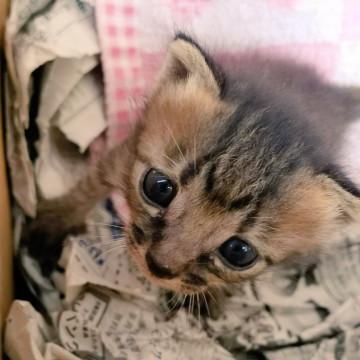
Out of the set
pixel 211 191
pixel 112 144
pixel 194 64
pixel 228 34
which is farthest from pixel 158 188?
pixel 228 34

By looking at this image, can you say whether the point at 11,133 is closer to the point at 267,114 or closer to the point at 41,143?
the point at 41,143

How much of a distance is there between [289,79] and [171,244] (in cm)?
46

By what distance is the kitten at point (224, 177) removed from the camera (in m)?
1.09

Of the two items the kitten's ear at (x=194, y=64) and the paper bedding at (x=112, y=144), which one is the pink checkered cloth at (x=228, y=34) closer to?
the paper bedding at (x=112, y=144)

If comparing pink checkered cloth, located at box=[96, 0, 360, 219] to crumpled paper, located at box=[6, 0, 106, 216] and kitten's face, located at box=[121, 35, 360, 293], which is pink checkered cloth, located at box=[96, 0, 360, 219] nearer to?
crumpled paper, located at box=[6, 0, 106, 216]

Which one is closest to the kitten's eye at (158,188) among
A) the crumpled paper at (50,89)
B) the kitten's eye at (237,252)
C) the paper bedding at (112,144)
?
the kitten's eye at (237,252)

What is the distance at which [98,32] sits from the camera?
4.66 ft

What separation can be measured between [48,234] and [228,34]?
619mm

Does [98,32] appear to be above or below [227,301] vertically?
above

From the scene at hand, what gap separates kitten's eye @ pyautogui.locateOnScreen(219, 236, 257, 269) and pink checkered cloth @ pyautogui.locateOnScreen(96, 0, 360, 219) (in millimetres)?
446

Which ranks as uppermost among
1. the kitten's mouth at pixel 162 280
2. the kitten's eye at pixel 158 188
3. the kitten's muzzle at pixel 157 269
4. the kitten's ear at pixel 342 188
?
the kitten's ear at pixel 342 188

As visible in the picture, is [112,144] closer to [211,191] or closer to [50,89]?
[50,89]

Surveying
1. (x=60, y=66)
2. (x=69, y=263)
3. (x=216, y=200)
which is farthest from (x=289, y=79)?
(x=69, y=263)

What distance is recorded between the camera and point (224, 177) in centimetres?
107
